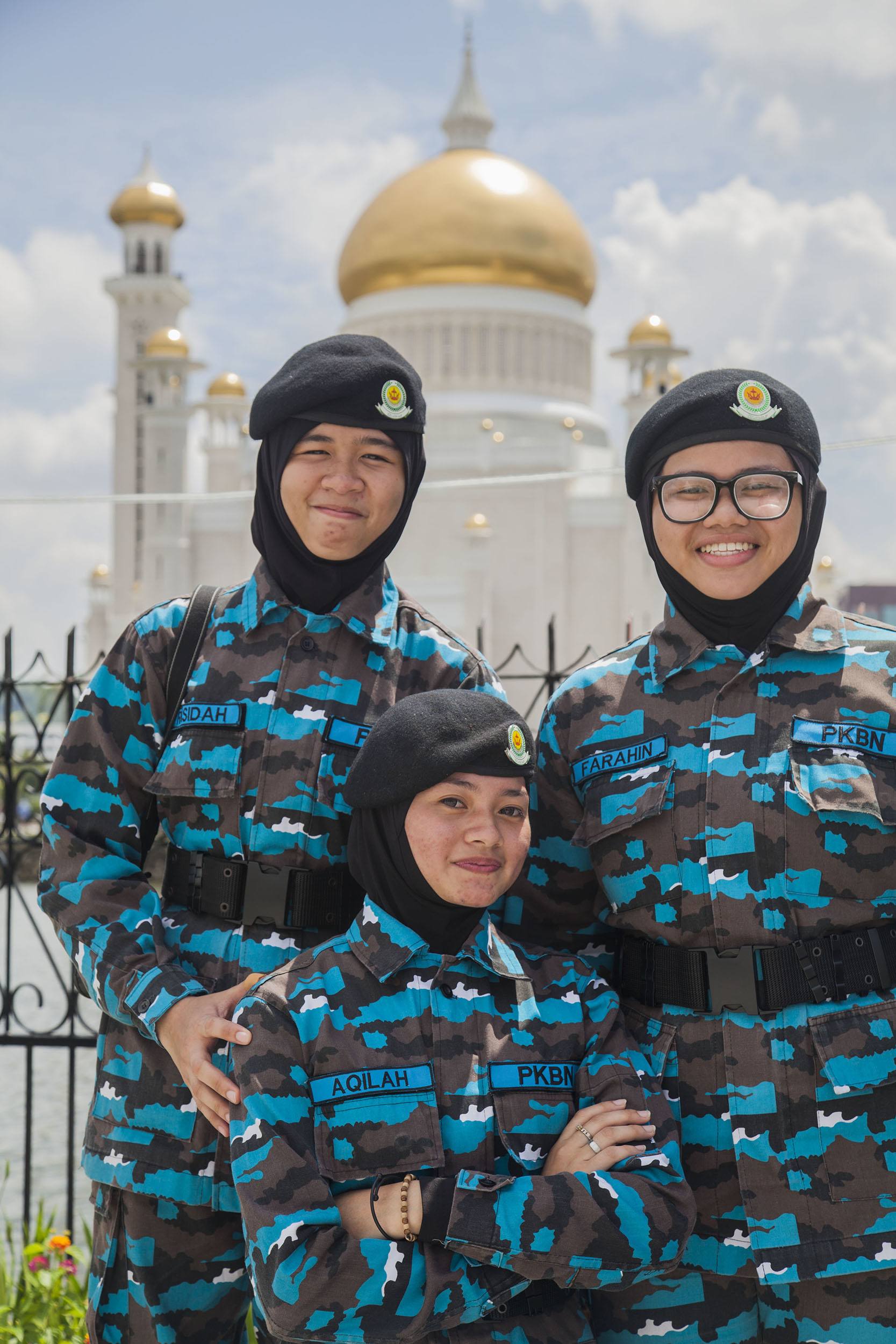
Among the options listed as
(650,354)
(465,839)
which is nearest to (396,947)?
(465,839)

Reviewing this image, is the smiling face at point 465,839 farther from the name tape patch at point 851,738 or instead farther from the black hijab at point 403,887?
the name tape patch at point 851,738

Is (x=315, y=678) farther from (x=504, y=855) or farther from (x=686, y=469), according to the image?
(x=686, y=469)

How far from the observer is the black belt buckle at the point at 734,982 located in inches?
74.0

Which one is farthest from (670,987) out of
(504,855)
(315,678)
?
(315,678)

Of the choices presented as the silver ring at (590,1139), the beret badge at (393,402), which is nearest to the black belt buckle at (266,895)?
the silver ring at (590,1139)

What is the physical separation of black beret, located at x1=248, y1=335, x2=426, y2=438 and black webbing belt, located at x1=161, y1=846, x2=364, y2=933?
78cm

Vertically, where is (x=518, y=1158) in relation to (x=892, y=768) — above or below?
below

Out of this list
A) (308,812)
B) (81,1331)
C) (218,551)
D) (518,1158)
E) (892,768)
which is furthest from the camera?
(218,551)

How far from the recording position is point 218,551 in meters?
23.6

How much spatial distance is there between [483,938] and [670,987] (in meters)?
0.32

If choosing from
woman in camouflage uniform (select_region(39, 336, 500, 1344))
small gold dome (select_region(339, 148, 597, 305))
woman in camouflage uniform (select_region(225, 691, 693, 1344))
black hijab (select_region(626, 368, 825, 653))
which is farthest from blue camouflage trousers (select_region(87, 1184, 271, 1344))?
small gold dome (select_region(339, 148, 597, 305))

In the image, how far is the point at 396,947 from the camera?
1.82 m

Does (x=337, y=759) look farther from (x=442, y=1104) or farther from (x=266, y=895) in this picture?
(x=442, y=1104)

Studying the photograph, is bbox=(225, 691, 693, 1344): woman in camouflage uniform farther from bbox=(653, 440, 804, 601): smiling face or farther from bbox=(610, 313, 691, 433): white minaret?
bbox=(610, 313, 691, 433): white minaret
